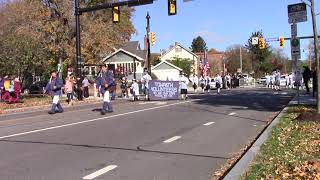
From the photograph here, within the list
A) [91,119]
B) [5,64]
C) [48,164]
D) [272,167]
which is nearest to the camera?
[272,167]

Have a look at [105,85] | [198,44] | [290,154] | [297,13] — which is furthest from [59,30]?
[198,44]

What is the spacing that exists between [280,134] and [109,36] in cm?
3609

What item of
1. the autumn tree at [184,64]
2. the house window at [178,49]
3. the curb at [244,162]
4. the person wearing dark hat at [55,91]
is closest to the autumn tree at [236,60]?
the house window at [178,49]

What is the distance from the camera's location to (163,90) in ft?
104

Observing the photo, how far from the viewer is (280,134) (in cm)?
1269

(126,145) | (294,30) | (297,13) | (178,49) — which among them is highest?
(178,49)

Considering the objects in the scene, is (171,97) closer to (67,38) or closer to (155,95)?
(155,95)

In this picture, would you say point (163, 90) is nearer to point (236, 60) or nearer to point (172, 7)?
point (172, 7)

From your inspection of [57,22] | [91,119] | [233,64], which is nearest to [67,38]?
[57,22]

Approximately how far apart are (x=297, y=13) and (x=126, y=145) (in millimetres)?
8472

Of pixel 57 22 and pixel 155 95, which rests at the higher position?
pixel 57 22

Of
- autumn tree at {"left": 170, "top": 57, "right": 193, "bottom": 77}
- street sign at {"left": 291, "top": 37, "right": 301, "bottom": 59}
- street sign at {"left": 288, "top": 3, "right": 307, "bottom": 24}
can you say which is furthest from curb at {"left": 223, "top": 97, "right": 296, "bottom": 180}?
autumn tree at {"left": 170, "top": 57, "right": 193, "bottom": 77}

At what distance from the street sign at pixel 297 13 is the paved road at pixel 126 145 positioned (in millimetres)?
3269

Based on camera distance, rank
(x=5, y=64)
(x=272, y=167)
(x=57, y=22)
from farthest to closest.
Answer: (x=57, y=22), (x=5, y=64), (x=272, y=167)
